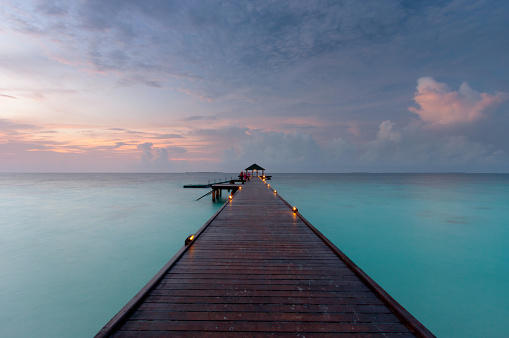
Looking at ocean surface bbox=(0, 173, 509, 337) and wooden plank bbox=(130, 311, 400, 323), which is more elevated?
wooden plank bbox=(130, 311, 400, 323)

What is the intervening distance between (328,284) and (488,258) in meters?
12.1

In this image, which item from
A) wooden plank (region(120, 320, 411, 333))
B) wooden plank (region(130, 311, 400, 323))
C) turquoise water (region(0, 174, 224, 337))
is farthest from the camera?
turquoise water (region(0, 174, 224, 337))

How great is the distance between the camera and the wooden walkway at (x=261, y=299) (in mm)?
2941

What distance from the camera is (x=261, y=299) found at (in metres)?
3.54

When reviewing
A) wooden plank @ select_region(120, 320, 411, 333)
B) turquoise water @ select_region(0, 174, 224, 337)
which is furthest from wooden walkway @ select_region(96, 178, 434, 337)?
turquoise water @ select_region(0, 174, 224, 337)

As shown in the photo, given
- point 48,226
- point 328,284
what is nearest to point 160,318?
point 328,284

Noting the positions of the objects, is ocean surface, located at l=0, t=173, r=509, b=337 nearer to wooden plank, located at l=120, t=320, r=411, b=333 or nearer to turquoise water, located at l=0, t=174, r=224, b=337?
turquoise water, located at l=0, t=174, r=224, b=337

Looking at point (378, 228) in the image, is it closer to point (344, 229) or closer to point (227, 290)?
point (344, 229)

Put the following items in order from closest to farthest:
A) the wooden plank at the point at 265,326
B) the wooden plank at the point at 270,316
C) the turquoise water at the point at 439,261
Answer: the wooden plank at the point at 265,326, the wooden plank at the point at 270,316, the turquoise water at the point at 439,261

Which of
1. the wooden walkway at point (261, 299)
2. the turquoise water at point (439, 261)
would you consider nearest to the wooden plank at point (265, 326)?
the wooden walkway at point (261, 299)

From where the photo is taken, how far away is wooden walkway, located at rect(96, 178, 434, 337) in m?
2.94

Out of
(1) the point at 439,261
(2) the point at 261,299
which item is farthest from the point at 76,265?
(1) the point at 439,261

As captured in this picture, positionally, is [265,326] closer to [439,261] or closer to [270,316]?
[270,316]

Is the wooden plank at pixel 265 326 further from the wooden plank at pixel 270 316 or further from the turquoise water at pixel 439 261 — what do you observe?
the turquoise water at pixel 439 261
